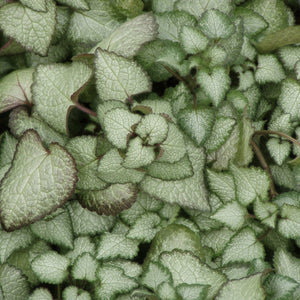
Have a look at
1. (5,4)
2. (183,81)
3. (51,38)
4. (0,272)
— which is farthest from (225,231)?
(5,4)

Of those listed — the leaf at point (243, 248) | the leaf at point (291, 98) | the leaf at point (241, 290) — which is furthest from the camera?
the leaf at point (291, 98)

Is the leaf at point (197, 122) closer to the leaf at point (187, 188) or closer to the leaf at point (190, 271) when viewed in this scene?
the leaf at point (187, 188)

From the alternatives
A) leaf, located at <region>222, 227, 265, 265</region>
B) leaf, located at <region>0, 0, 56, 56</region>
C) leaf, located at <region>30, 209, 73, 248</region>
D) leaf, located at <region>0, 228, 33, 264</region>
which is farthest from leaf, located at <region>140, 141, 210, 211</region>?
leaf, located at <region>0, 0, 56, 56</region>

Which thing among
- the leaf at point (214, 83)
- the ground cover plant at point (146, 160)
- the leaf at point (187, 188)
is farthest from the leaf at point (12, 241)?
the leaf at point (214, 83)

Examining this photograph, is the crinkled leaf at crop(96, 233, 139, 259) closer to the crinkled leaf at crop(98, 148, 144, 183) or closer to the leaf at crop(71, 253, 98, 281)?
the leaf at crop(71, 253, 98, 281)

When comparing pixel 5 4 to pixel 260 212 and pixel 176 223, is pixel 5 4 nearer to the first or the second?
pixel 176 223
